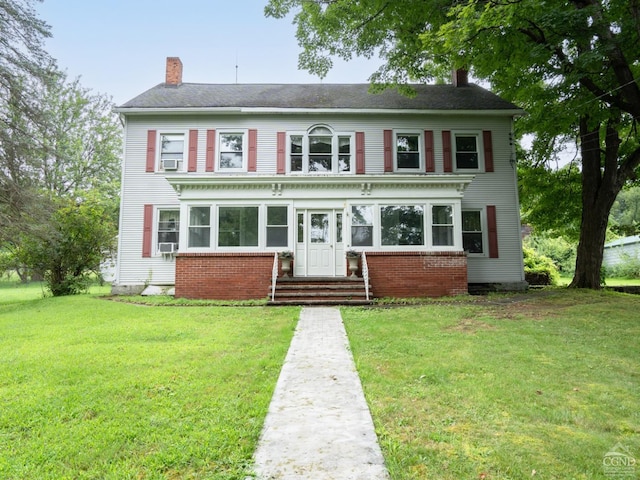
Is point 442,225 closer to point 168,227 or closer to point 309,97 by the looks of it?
point 309,97

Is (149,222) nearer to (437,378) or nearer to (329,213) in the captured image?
(329,213)

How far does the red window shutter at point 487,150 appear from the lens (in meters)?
12.9

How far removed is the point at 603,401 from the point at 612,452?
3.42 ft

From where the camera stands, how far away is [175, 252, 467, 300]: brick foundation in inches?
416

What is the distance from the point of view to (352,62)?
12297 mm

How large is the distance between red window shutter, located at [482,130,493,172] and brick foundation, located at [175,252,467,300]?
4.14 m

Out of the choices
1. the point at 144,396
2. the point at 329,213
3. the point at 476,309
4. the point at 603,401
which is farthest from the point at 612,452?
the point at 329,213

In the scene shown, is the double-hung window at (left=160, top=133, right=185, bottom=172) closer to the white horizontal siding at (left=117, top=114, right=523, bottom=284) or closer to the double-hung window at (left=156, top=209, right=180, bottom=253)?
the white horizontal siding at (left=117, top=114, right=523, bottom=284)

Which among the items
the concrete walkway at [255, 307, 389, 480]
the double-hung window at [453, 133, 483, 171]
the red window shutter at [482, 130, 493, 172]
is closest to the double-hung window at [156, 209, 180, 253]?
the concrete walkway at [255, 307, 389, 480]

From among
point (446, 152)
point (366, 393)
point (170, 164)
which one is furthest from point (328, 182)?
point (366, 393)

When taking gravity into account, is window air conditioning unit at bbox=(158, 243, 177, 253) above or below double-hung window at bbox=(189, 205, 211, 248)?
below

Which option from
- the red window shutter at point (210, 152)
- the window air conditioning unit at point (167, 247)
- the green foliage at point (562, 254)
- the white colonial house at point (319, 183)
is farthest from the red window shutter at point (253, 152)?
the green foliage at point (562, 254)

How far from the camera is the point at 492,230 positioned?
1262 centimetres

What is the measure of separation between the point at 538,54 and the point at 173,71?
13.1m
